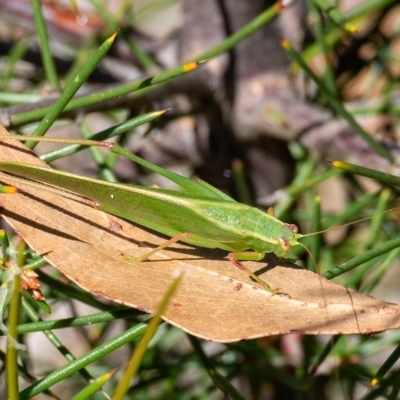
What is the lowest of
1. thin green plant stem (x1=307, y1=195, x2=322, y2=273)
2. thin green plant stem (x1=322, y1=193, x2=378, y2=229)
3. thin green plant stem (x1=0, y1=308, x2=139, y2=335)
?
thin green plant stem (x1=0, y1=308, x2=139, y2=335)

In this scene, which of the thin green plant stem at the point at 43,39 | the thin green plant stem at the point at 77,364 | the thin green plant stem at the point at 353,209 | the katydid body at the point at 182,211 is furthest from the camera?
the thin green plant stem at the point at 353,209

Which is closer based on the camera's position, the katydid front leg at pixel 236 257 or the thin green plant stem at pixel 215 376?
the katydid front leg at pixel 236 257

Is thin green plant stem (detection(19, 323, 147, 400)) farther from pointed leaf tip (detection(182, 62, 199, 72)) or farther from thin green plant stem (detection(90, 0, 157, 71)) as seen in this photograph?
thin green plant stem (detection(90, 0, 157, 71))

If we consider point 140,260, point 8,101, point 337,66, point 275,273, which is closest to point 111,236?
point 140,260

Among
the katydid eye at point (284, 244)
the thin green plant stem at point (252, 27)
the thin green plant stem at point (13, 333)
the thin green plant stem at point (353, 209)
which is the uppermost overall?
the thin green plant stem at point (252, 27)

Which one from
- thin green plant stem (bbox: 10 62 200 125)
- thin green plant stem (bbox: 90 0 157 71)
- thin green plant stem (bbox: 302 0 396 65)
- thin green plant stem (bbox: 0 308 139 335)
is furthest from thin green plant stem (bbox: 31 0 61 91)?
thin green plant stem (bbox: 302 0 396 65)

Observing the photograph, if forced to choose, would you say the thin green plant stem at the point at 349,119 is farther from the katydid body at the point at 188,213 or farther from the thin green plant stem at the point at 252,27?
the katydid body at the point at 188,213

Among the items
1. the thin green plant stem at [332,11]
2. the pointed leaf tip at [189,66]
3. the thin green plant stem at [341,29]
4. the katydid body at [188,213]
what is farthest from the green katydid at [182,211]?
the thin green plant stem at [341,29]
